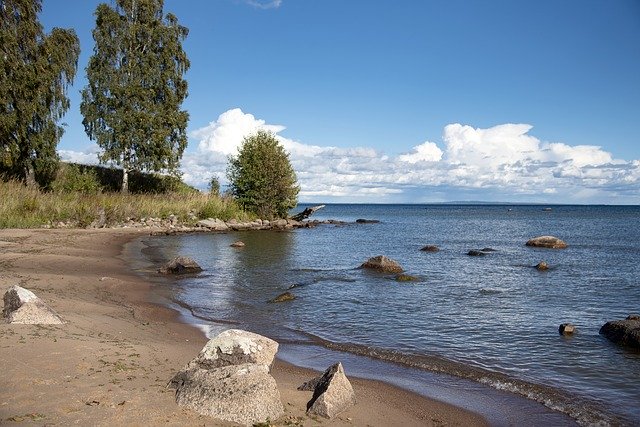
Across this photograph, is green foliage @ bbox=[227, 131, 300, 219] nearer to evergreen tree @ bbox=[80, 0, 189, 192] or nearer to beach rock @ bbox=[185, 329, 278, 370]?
evergreen tree @ bbox=[80, 0, 189, 192]

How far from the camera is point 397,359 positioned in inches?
398

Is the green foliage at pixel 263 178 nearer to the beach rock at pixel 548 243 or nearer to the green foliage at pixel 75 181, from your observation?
the green foliage at pixel 75 181

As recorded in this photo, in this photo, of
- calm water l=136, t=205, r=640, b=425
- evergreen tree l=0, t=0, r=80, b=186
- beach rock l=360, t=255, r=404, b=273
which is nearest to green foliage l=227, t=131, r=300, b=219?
evergreen tree l=0, t=0, r=80, b=186

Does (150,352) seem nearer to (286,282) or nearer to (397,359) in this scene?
(397,359)

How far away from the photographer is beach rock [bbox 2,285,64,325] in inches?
351

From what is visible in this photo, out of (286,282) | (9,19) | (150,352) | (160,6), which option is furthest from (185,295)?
(160,6)

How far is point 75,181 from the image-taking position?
46.0 m

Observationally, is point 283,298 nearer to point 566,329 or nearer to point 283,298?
point 283,298

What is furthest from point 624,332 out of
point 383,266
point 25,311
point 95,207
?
point 95,207

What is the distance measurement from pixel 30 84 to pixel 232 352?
38.8 metres

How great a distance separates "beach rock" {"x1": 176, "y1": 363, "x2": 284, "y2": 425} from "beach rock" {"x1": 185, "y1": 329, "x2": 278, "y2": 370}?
19.3 inches

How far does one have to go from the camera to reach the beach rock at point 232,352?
6816 mm

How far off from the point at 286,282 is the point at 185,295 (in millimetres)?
4682

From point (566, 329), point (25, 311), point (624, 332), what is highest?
point (25, 311)
